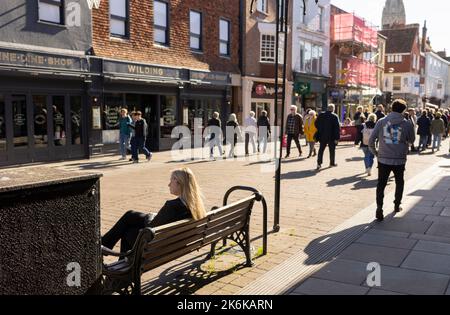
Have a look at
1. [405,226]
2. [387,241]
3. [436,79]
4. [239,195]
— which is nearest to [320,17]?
[239,195]

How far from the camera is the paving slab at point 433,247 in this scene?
5.55 m

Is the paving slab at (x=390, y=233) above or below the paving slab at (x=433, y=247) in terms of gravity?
above

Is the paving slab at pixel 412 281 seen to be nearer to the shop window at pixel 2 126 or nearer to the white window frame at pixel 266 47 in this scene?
the shop window at pixel 2 126

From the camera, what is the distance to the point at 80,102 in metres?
15.3

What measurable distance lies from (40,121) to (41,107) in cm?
42

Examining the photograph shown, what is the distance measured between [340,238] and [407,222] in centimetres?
148

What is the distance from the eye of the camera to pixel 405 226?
22.2 ft

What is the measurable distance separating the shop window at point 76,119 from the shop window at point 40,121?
3.32 ft

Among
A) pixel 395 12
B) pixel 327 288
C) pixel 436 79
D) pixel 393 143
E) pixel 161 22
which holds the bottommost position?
pixel 327 288

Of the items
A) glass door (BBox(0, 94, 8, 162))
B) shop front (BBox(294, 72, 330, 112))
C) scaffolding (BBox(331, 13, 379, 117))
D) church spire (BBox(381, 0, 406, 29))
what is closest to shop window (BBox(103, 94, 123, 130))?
glass door (BBox(0, 94, 8, 162))

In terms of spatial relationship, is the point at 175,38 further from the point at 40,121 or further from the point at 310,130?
the point at 40,121

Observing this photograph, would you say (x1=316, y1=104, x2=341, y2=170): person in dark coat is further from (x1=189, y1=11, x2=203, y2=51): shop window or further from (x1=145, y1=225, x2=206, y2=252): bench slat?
(x1=145, y1=225, x2=206, y2=252): bench slat

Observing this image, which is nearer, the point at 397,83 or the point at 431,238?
the point at 431,238

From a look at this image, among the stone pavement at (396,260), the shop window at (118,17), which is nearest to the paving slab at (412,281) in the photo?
the stone pavement at (396,260)
